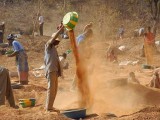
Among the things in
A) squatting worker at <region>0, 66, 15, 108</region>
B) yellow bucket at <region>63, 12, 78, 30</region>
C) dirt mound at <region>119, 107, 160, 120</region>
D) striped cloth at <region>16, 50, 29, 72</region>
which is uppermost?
yellow bucket at <region>63, 12, 78, 30</region>

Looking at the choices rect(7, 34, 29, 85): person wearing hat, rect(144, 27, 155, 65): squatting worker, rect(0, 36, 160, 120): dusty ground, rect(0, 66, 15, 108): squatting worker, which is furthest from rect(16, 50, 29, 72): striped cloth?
rect(144, 27, 155, 65): squatting worker

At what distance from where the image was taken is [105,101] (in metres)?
9.21

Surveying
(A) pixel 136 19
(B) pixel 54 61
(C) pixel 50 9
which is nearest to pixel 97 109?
(B) pixel 54 61

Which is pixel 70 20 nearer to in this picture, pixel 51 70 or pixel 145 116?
pixel 51 70

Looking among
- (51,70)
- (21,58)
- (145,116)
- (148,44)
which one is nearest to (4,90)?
(51,70)

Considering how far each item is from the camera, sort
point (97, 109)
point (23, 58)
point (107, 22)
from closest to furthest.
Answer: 1. point (97, 109)
2. point (23, 58)
3. point (107, 22)

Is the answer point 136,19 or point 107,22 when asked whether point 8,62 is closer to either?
point 107,22

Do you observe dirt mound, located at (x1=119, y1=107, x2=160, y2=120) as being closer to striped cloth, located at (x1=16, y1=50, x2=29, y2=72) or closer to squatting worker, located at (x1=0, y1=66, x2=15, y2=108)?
squatting worker, located at (x1=0, y1=66, x2=15, y2=108)

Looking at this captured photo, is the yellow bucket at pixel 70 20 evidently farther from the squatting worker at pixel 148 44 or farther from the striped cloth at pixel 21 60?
the squatting worker at pixel 148 44

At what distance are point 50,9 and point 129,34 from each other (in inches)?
321

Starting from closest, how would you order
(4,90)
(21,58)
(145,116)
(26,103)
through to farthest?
(145,116), (26,103), (4,90), (21,58)

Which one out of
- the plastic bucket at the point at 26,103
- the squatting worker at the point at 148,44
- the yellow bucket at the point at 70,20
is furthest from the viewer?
the squatting worker at the point at 148,44

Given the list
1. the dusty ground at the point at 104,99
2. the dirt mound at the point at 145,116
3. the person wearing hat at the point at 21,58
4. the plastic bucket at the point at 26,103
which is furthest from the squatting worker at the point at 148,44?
the dirt mound at the point at 145,116

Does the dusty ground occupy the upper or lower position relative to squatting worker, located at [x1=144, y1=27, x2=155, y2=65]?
lower
